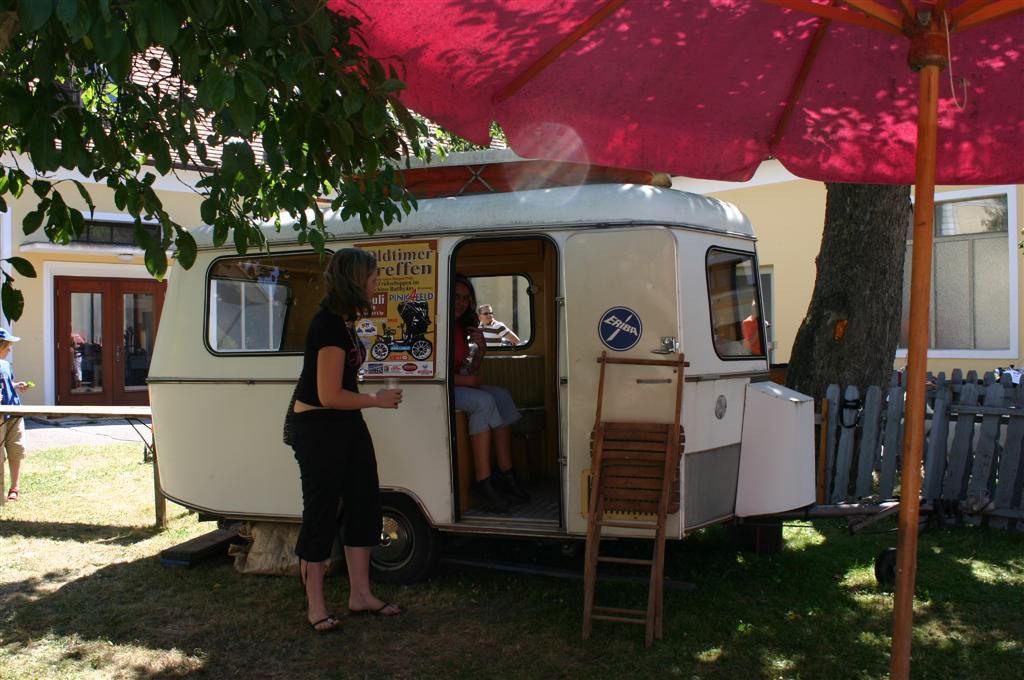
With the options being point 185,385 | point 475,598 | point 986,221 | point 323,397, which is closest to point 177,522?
point 185,385

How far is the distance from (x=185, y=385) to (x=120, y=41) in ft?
12.6

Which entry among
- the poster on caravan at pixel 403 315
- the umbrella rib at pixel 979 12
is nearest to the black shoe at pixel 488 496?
the poster on caravan at pixel 403 315

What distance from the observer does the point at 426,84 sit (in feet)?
13.7

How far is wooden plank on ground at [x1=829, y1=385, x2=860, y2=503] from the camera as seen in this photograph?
24.9 feet

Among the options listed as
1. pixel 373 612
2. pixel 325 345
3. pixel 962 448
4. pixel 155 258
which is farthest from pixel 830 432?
pixel 155 258

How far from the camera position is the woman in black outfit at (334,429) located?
466cm

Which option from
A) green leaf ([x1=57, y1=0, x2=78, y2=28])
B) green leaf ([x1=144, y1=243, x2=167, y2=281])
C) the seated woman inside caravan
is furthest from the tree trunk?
green leaf ([x1=57, y1=0, x2=78, y2=28])

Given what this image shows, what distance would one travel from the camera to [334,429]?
476 cm

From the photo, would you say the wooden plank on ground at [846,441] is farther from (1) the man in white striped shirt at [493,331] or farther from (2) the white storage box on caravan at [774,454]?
(1) the man in white striped shirt at [493,331]

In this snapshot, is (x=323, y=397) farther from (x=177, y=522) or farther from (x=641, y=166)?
(x=177, y=522)

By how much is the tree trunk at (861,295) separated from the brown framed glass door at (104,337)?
41.8ft

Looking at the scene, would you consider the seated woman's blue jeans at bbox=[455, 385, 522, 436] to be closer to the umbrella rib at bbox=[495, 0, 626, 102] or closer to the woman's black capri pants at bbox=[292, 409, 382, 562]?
the woman's black capri pants at bbox=[292, 409, 382, 562]

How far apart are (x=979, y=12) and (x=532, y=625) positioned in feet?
11.9

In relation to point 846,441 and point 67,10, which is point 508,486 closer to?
point 846,441
